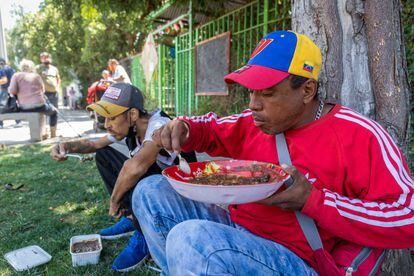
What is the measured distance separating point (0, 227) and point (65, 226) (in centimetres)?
60

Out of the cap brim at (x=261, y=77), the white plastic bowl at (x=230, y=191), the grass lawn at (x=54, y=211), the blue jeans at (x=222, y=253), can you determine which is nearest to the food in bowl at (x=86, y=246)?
the grass lawn at (x=54, y=211)

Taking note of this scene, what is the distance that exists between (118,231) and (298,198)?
6.60 ft

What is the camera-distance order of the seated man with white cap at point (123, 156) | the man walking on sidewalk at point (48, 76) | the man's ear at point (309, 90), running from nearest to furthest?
the man's ear at point (309, 90) → the seated man with white cap at point (123, 156) → the man walking on sidewalk at point (48, 76)

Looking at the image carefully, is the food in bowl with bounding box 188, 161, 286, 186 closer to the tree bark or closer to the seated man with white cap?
the seated man with white cap

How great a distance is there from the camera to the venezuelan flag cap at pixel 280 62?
1471mm

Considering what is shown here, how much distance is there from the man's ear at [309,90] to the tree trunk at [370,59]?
46 centimetres

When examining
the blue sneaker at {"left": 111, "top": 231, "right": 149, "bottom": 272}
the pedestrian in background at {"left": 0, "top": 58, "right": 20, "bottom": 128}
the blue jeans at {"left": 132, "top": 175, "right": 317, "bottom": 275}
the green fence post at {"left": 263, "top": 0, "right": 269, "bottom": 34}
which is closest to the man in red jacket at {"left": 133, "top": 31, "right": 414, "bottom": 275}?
the blue jeans at {"left": 132, "top": 175, "right": 317, "bottom": 275}

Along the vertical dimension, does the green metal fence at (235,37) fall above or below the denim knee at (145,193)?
above

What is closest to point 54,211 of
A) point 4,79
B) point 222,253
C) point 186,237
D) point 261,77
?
point 186,237

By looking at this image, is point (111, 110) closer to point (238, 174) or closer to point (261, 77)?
point (238, 174)

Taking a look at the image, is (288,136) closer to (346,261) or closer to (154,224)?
(346,261)

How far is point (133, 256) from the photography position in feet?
7.95

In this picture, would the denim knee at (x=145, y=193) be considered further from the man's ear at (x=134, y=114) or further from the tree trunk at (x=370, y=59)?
the tree trunk at (x=370, y=59)

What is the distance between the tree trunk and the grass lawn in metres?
1.72
